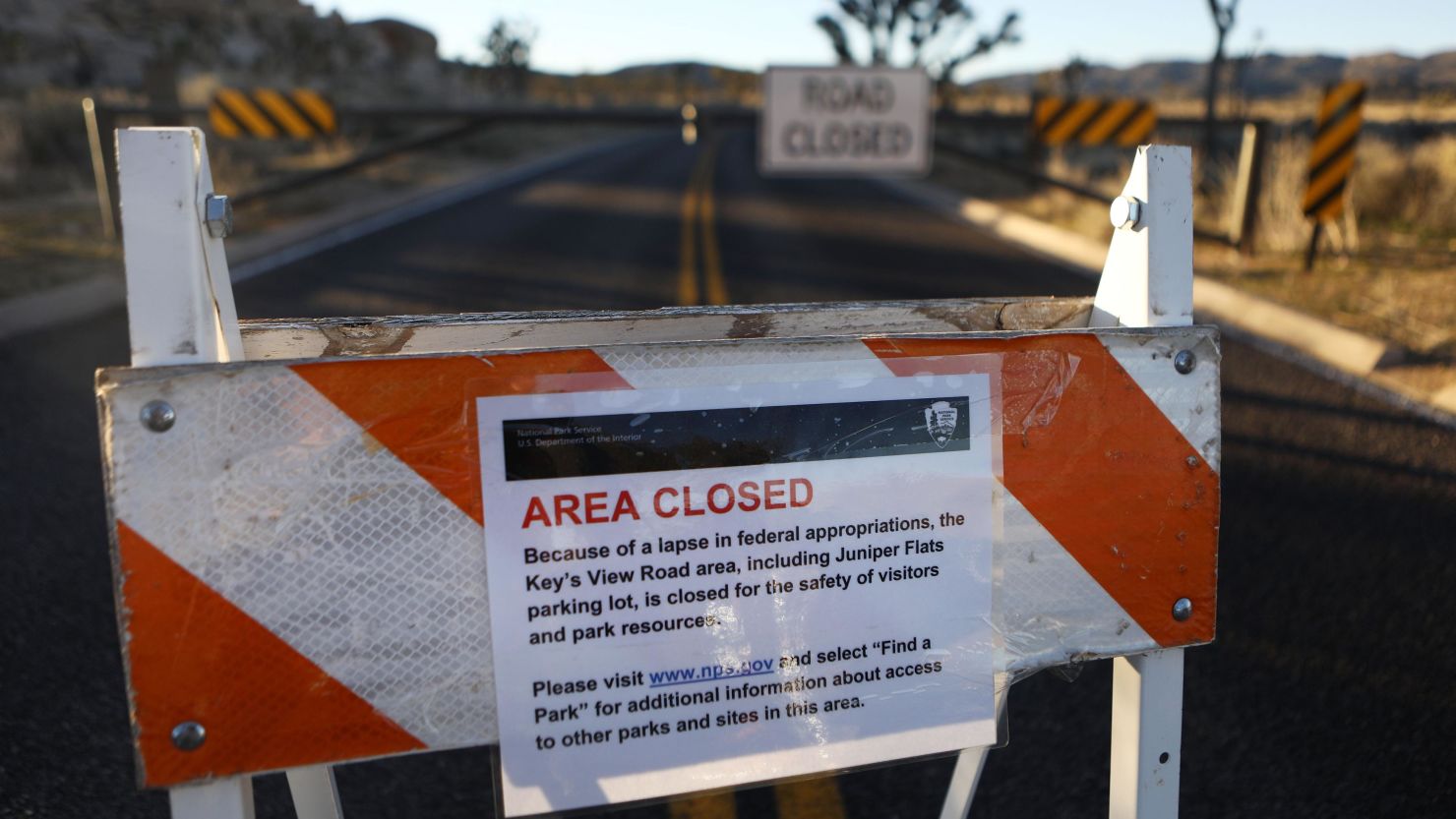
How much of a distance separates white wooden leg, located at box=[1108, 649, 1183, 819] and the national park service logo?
1.78 ft

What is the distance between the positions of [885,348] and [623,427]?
432 mm

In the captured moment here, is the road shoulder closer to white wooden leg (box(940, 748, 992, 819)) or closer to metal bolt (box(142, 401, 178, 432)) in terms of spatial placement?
white wooden leg (box(940, 748, 992, 819))

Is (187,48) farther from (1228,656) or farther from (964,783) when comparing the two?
(964,783)

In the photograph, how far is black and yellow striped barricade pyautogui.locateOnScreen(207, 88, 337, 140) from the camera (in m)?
11.5

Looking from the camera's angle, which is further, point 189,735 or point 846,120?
point 846,120

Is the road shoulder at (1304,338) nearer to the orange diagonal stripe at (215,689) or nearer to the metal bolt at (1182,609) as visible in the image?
the metal bolt at (1182,609)

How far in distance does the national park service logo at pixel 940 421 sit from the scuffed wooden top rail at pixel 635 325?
30 cm

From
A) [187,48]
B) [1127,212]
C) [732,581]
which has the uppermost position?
[187,48]

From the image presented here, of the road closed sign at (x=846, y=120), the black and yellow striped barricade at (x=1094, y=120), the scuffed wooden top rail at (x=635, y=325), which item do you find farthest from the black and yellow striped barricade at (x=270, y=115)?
the scuffed wooden top rail at (x=635, y=325)

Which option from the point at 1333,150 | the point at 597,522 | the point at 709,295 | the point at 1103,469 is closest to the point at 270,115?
the point at 709,295

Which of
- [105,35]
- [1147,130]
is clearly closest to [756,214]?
[1147,130]

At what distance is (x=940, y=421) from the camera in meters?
1.76

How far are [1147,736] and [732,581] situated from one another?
2.52 feet

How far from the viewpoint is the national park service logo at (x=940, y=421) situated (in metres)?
1.76
